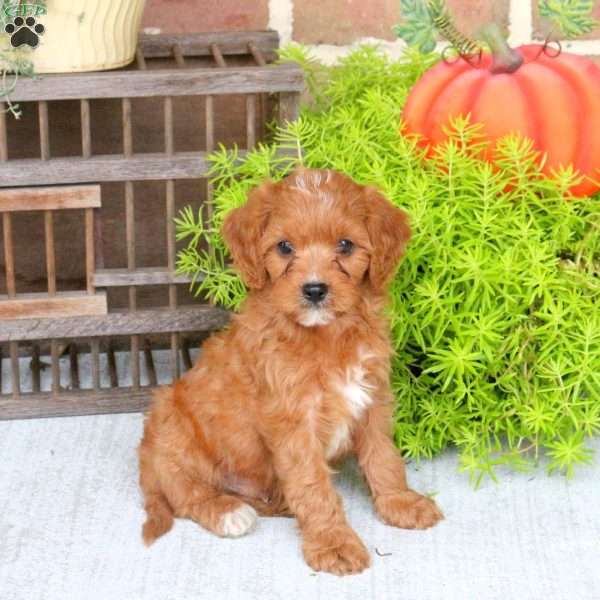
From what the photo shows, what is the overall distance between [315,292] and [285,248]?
13cm

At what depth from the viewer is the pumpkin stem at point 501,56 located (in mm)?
2908

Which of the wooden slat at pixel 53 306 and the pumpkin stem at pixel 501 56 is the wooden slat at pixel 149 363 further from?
the pumpkin stem at pixel 501 56

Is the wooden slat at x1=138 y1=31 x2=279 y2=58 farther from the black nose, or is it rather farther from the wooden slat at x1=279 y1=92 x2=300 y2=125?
the black nose

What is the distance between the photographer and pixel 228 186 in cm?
317

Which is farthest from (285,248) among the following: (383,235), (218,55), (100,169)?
(218,55)

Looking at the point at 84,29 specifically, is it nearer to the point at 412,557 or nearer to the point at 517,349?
the point at 517,349

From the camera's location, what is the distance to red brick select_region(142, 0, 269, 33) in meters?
3.59

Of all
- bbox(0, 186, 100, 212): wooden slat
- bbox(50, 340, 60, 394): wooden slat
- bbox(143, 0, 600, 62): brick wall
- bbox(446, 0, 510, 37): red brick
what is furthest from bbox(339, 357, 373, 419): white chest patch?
bbox(446, 0, 510, 37): red brick

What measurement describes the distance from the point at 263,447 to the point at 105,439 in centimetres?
59

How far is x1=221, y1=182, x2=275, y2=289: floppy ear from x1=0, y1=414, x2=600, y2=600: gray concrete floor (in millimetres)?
564

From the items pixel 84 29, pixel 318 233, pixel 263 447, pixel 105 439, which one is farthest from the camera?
pixel 105 439

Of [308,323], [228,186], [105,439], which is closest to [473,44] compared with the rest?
[228,186]

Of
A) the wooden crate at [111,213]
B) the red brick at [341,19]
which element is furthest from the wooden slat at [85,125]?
the red brick at [341,19]
